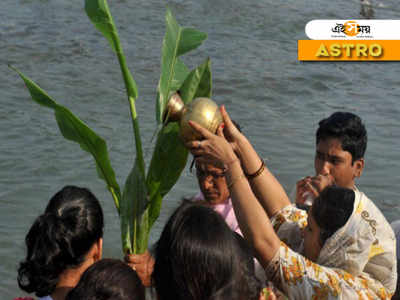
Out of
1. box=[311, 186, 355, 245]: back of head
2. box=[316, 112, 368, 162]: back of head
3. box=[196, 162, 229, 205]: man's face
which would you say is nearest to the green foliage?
box=[196, 162, 229, 205]: man's face

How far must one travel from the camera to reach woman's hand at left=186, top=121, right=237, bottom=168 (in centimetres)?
208

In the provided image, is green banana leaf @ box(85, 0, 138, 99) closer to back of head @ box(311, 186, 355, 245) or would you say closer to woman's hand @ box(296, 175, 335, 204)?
woman's hand @ box(296, 175, 335, 204)

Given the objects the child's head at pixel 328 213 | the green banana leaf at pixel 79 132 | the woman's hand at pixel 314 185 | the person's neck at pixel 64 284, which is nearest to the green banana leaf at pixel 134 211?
the green banana leaf at pixel 79 132

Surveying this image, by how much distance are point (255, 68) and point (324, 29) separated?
4.01 ft

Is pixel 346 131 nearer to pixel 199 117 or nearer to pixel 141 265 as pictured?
pixel 199 117

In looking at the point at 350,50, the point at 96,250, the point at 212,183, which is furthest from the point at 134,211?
the point at 350,50

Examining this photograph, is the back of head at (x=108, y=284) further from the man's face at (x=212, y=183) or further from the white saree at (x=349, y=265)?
the man's face at (x=212, y=183)

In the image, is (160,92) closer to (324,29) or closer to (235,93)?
(235,93)

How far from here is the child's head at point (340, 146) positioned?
2865 mm

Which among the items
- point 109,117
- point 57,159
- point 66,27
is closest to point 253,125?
point 109,117

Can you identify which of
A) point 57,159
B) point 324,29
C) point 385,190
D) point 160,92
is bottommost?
point 385,190

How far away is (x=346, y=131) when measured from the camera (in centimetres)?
286

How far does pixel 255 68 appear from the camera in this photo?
9.27m

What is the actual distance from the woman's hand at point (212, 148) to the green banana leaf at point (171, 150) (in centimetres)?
43
